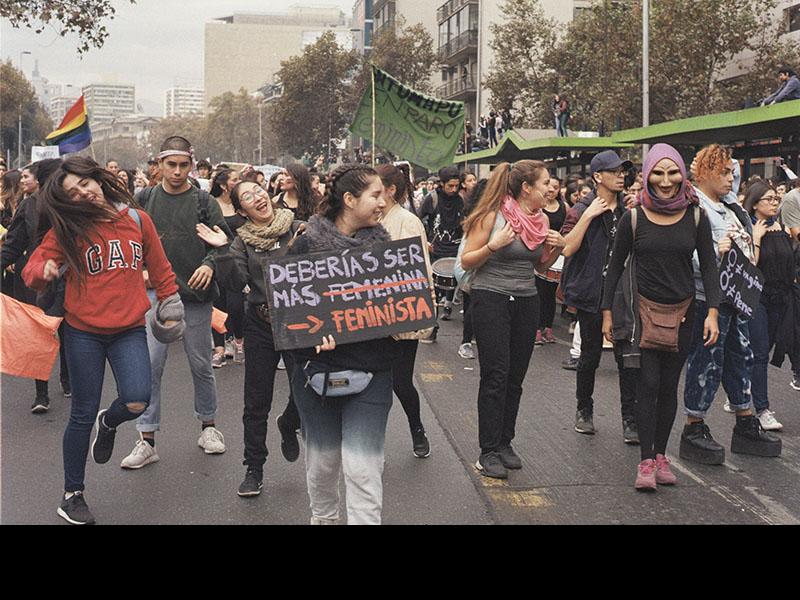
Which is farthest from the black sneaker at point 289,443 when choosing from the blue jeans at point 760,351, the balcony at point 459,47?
the balcony at point 459,47

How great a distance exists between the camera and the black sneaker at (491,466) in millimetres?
5969

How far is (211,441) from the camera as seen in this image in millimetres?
6625

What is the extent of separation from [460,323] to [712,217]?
7.33 metres

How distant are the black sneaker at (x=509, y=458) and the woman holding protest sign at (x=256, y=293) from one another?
1272 millimetres

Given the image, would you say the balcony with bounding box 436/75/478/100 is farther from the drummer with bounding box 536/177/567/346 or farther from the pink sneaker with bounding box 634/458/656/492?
the pink sneaker with bounding box 634/458/656/492

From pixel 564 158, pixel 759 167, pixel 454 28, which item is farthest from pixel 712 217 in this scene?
pixel 454 28

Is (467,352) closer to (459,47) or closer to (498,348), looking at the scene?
(498,348)

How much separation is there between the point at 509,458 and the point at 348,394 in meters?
2.36

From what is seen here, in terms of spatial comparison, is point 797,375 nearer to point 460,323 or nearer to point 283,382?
point 283,382

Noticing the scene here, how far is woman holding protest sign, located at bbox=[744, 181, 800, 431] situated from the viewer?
7.22 m

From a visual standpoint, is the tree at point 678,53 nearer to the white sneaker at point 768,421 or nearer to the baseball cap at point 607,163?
the white sneaker at point 768,421

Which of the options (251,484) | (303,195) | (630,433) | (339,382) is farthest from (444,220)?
(339,382)

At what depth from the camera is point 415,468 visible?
20.5 ft

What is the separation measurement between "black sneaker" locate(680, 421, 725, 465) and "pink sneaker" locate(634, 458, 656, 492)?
76 cm
